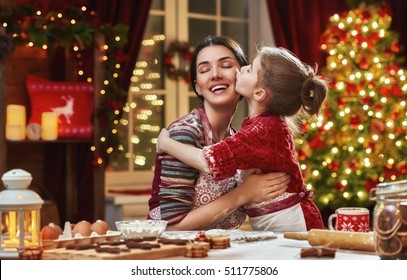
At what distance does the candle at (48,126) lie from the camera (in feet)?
16.2

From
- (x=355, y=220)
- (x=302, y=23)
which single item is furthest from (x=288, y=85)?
(x=302, y=23)

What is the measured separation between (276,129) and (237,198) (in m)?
0.23

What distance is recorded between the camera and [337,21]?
19.9ft

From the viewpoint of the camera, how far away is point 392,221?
173 cm

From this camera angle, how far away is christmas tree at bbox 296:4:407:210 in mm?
5812

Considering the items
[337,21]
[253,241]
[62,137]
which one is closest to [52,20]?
[62,137]

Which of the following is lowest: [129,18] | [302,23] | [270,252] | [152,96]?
[270,252]

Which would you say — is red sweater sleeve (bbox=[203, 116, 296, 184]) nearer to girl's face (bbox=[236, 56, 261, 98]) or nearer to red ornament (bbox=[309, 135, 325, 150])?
girl's face (bbox=[236, 56, 261, 98])

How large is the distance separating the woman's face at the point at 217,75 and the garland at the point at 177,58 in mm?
3092

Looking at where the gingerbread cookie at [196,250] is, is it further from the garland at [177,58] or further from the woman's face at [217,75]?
the garland at [177,58]

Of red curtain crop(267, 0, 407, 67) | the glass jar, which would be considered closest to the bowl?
the glass jar

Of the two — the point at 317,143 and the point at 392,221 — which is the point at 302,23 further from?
the point at 392,221

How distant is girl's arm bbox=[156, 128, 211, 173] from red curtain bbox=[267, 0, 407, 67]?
149 inches
